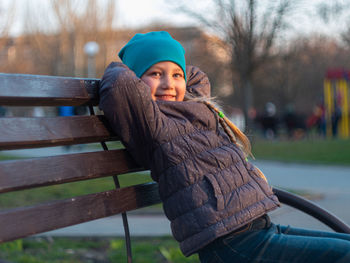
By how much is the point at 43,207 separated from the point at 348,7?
36.3 ft

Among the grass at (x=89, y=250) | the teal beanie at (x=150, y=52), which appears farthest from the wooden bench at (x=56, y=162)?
the grass at (x=89, y=250)

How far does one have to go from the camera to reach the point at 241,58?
9219 millimetres

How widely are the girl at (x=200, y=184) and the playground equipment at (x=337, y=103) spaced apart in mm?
18610

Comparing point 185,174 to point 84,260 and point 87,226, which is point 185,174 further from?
point 87,226

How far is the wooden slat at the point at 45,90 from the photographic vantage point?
1.48 meters

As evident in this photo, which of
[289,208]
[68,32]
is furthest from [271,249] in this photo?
[68,32]

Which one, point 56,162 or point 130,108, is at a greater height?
point 130,108

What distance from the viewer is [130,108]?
5.60 ft

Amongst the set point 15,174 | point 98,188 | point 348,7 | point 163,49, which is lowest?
point 98,188

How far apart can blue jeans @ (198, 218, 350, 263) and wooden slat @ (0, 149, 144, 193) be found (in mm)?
424

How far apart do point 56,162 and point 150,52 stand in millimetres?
650

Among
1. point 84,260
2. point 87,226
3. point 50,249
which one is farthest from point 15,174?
point 87,226

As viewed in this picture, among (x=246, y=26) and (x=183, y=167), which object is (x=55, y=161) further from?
(x=246, y=26)

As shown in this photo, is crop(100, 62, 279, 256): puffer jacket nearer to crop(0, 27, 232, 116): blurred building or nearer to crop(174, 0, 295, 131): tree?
crop(174, 0, 295, 131): tree
